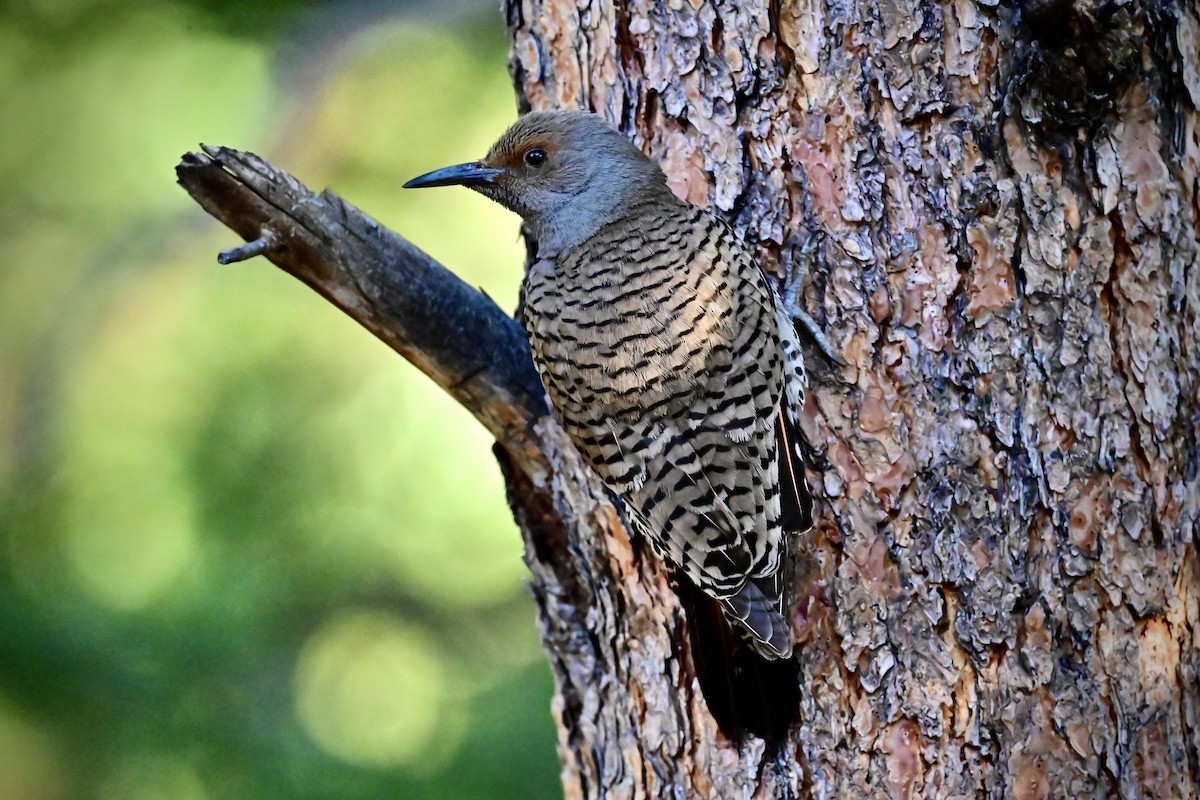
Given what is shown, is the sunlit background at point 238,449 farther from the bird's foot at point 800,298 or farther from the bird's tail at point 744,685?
the bird's foot at point 800,298

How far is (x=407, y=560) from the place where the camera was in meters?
4.36

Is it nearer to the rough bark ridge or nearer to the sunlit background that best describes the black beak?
the rough bark ridge

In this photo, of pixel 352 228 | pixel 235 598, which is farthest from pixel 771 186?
pixel 235 598

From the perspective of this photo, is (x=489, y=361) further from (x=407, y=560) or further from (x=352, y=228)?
(x=407, y=560)

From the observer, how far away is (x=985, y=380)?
2.02 metres

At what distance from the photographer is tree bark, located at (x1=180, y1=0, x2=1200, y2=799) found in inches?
77.5

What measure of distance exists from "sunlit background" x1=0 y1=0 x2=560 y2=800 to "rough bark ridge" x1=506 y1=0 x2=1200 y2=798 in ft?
7.81

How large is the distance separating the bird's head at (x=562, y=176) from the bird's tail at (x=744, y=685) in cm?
89

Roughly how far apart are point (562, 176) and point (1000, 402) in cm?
109

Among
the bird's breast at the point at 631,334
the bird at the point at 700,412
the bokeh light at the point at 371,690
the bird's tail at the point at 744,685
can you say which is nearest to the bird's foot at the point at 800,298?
the bird at the point at 700,412

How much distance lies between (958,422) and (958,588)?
292 millimetres

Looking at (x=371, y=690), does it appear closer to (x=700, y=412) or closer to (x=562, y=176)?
(x=562, y=176)

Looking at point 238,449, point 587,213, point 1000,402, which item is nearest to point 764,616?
point 1000,402

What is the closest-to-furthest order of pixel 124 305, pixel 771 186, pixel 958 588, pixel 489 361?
pixel 958 588, pixel 771 186, pixel 489 361, pixel 124 305
